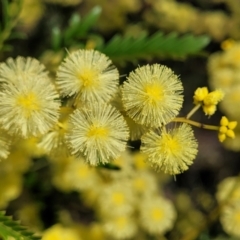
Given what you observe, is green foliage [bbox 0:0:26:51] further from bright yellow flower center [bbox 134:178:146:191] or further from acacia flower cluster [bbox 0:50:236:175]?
bright yellow flower center [bbox 134:178:146:191]

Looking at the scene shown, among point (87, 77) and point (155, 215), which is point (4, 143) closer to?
point (87, 77)

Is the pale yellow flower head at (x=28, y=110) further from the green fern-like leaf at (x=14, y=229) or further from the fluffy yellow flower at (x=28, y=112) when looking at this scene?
the green fern-like leaf at (x=14, y=229)

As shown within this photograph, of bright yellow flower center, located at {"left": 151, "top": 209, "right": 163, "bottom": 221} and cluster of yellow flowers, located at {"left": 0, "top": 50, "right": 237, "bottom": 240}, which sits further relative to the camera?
bright yellow flower center, located at {"left": 151, "top": 209, "right": 163, "bottom": 221}

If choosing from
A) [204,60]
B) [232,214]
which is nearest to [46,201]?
[232,214]

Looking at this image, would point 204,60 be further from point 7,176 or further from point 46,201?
point 7,176

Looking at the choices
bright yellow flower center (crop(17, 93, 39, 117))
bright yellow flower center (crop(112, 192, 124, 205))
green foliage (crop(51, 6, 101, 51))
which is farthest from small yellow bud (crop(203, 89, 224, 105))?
bright yellow flower center (crop(112, 192, 124, 205))

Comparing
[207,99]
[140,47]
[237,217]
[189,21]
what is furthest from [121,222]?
[189,21]

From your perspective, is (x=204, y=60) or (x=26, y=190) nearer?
(x=26, y=190)
